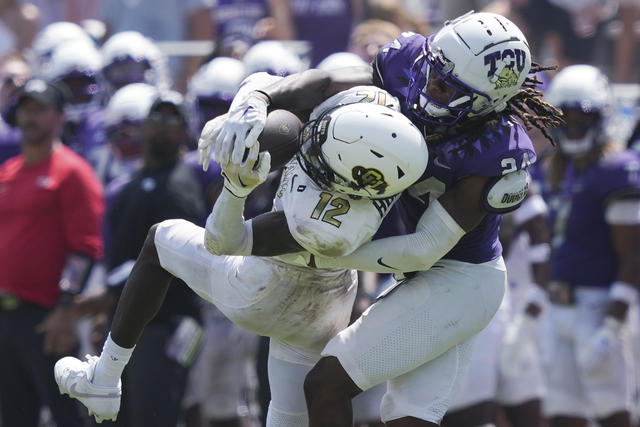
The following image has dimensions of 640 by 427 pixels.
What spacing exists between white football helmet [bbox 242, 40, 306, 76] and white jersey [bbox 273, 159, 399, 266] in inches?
131

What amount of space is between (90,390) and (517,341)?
3079 mm

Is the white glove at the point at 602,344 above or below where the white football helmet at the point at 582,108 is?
below

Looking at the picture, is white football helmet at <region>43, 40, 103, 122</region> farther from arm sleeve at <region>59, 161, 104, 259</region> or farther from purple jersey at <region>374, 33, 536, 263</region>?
purple jersey at <region>374, 33, 536, 263</region>

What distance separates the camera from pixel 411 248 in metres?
4.89

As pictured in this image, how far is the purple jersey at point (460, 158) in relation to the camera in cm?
493

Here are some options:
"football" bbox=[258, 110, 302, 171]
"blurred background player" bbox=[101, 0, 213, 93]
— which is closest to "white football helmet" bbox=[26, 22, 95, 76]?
"blurred background player" bbox=[101, 0, 213, 93]

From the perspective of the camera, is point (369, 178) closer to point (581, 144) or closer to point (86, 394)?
point (86, 394)

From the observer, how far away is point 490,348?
7367 millimetres

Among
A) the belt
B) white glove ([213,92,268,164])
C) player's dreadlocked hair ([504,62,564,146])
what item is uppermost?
white glove ([213,92,268,164])

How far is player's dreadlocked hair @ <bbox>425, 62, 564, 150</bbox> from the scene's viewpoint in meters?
5.06

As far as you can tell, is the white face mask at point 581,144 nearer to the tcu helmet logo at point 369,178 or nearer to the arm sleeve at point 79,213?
the arm sleeve at point 79,213

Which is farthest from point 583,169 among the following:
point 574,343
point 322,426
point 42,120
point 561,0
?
point 322,426

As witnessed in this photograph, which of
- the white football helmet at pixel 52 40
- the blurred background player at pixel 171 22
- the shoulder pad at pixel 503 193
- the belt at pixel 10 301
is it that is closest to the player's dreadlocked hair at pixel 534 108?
the shoulder pad at pixel 503 193

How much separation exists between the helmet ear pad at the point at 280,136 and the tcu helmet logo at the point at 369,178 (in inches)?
12.9
